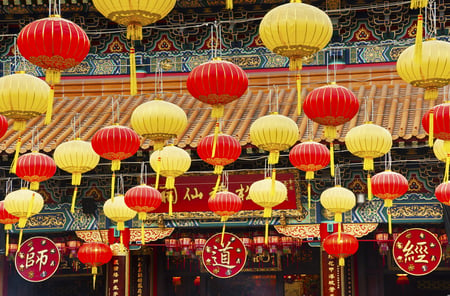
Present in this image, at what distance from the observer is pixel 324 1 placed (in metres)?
17.8

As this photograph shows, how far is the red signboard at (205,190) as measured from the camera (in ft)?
54.9

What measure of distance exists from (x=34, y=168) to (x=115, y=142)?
1.88 m

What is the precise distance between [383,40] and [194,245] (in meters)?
5.35

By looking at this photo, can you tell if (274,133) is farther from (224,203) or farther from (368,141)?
(224,203)

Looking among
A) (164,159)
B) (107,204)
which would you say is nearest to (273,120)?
(164,159)

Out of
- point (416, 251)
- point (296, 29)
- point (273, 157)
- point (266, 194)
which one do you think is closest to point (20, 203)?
point (266, 194)

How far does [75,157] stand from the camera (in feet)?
43.8

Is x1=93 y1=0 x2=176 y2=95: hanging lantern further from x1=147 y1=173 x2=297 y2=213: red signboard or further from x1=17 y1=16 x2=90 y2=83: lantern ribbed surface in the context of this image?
x1=147 y1=173 x2=297 y2=213: red signboard

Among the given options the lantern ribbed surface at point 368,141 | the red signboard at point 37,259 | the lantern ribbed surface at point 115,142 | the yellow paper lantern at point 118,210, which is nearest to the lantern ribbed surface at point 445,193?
the lantern ribbed surface at point 368,141

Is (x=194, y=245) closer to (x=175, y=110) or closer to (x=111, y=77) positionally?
(x=111, y=77)

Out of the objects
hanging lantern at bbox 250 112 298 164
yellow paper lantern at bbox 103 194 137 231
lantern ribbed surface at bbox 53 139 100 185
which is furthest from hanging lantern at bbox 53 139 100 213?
hanging lantern at bbox 250 112 298 164

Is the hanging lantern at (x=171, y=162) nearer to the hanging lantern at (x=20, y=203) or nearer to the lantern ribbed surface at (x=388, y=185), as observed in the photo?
the hanging lantern at (x=20, y=203)

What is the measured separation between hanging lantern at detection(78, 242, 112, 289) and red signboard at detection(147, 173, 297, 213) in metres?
1.30

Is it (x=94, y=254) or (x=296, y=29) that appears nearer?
(x=296, y=29)
